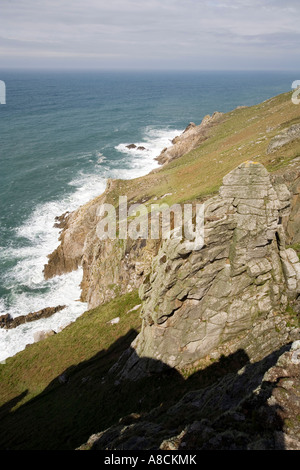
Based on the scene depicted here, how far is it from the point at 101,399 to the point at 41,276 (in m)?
33.3

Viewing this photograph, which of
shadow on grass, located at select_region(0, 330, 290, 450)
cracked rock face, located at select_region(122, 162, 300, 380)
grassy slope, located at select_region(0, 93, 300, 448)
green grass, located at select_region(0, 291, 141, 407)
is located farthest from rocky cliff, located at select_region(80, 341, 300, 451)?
green grass, located at select_region(0, 291, 141, 407)

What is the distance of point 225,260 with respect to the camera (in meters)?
17.5

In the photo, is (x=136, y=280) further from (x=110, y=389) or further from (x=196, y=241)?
(x=196, y=241)

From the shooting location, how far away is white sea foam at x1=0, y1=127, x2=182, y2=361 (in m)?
40.7

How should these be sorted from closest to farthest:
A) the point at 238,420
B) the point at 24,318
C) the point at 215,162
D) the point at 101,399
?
the point at 238,420
the point at 101,399
the point at 24,318
the point at 215,162

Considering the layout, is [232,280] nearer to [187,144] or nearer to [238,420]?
[238,420]

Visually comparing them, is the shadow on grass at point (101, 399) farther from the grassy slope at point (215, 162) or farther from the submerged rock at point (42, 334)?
the grassy slope at point (215, 162)

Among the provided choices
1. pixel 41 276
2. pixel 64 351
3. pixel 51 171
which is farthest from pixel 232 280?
pixel 51 171

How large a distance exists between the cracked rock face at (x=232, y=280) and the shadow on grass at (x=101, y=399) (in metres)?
1.35

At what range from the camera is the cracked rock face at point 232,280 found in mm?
16422

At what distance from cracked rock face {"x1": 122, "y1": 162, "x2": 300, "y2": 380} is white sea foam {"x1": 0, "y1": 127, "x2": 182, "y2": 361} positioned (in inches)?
1008

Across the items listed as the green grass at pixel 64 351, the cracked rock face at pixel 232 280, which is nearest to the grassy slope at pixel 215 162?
the cracked rock face at pixel 232 280

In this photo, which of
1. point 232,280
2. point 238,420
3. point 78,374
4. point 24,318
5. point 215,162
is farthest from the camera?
point 215,162

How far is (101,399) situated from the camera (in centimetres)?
2186
